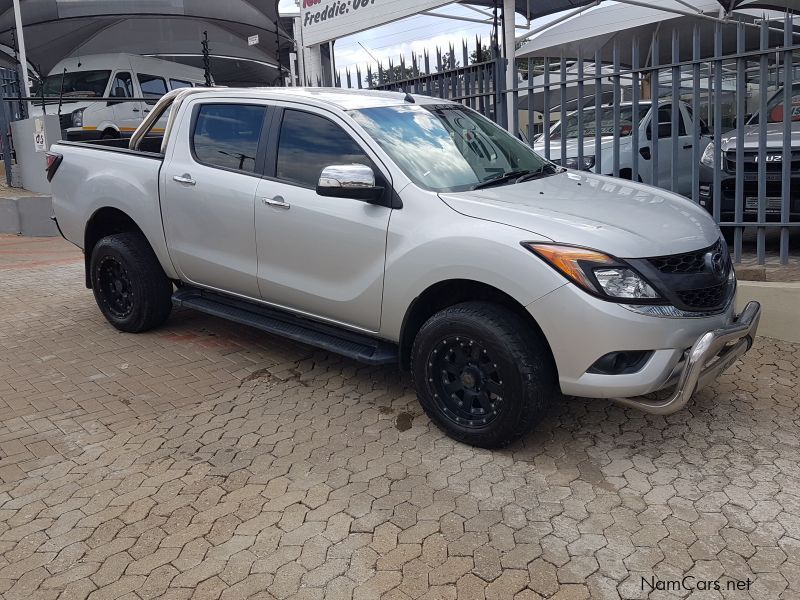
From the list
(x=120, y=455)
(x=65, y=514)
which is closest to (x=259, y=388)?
(x=120, y=455)

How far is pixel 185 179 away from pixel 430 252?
220 centimetres

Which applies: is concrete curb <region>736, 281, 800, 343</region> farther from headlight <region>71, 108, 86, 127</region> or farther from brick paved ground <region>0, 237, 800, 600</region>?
headlight <region>71, 108, 86, 127</region>

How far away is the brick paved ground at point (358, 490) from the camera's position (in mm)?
2959

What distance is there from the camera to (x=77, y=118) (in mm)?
14250

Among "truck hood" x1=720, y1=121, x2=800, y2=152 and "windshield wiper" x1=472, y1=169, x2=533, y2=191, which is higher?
"truck hood" x1=720, y1=121, x2=800, y2=152

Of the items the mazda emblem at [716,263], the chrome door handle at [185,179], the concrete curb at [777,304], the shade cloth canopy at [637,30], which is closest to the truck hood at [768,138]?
the concrete curb at [777,304]

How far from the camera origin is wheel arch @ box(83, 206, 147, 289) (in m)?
5.94

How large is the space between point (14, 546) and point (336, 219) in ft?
7.57

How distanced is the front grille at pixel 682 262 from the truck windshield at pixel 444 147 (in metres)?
1.17

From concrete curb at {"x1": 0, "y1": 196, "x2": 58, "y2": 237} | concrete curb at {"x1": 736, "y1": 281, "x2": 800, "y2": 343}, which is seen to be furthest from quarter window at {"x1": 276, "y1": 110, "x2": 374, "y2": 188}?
concrete curb at {"x1": 0, "y1": 196, "x2": 58, "y2": 237}

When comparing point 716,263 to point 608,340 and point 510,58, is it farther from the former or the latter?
point 510,58

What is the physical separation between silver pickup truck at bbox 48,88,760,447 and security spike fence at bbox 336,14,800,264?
0.88 metres

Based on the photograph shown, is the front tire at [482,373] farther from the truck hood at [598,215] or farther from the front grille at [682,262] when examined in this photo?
the front grille at [682,262]

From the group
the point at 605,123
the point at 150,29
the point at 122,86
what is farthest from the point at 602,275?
the point at 150,29
